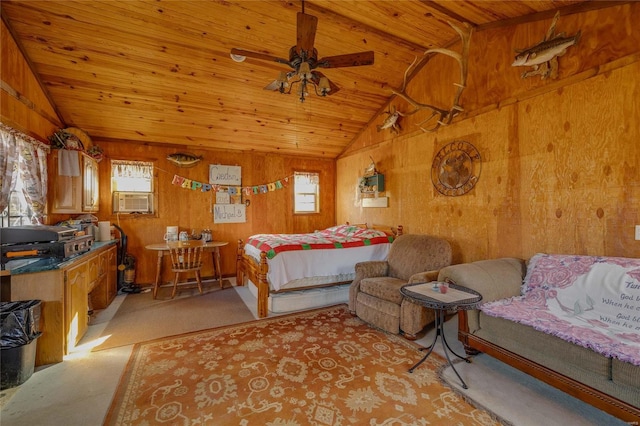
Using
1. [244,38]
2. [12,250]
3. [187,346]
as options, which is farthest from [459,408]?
[244,38]

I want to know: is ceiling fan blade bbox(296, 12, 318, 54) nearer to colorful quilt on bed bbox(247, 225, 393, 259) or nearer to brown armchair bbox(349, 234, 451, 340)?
colorful quilt on bed bbox(247, 225, 393, 259)

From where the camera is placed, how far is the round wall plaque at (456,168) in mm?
3309

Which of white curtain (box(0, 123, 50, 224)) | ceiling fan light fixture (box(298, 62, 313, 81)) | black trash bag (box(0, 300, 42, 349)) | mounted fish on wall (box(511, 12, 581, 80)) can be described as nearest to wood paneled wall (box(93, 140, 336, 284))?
white curtain (box(0, 123, 50, 224))

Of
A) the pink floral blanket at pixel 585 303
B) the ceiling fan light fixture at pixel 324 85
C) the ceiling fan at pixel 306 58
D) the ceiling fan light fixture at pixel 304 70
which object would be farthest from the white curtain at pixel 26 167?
the pink floral blanket at pixel 585 303

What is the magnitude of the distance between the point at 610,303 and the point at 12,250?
4.51 meters

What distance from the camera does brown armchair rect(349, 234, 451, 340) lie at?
109 inches

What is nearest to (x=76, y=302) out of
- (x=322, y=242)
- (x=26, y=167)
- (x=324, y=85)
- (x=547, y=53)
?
(x=26, y=167)

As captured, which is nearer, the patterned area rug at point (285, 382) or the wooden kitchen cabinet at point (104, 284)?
the patterned area rug at point (285, 382)

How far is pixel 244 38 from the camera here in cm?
323

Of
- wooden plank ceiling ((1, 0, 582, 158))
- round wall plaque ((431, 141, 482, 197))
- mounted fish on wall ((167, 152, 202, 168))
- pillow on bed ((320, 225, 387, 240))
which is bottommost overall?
pillow on bed ((320, 225, 387, 240))

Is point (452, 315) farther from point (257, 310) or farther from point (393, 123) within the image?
point (393, 123)

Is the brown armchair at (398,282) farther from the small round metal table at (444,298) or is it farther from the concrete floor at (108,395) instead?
the concrete floor at (108,395)

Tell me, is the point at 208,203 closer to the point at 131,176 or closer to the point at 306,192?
the point at 131,176

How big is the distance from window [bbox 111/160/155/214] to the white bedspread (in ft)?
7.50
